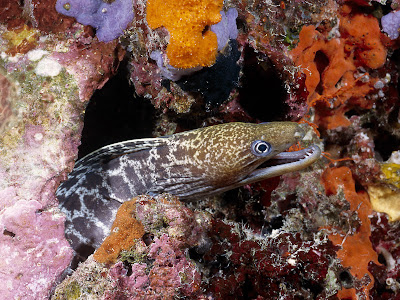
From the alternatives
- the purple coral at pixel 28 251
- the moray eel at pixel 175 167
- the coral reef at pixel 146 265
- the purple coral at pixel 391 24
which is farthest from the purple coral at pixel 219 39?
the purple coral at pixel 391 24

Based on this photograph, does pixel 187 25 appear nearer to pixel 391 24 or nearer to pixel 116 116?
pixel 116 116

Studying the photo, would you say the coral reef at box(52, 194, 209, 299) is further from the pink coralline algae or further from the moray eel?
the moray eel

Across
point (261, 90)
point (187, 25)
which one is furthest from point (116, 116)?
point (261, 90)

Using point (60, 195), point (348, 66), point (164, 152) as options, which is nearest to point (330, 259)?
point (164, 152)

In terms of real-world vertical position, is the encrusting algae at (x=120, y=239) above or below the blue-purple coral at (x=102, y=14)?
below

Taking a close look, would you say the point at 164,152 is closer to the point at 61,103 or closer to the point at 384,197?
the point at 61,103

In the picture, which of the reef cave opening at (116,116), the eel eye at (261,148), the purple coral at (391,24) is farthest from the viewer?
the purple coral at (391,24)

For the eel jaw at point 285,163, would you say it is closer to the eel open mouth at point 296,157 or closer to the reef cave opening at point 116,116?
the eel open mouth at point 296,157
